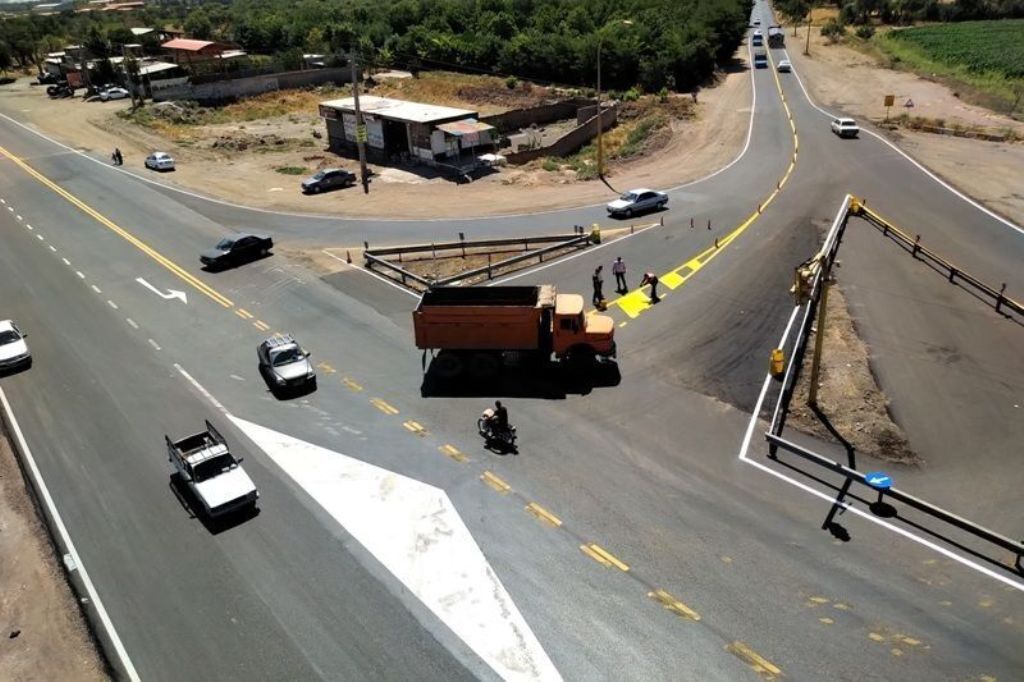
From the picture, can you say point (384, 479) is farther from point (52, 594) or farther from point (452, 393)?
point (52, 594)

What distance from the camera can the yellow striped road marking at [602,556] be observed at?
1772 cm

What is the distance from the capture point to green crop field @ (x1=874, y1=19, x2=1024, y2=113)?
7619 cm

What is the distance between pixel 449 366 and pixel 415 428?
3.34 metres

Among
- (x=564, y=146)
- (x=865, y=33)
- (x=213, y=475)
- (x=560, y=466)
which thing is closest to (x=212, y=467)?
(x=213, y=475)

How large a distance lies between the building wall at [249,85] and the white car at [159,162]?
97.5 feet

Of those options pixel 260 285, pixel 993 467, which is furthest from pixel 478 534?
pixel 260 285

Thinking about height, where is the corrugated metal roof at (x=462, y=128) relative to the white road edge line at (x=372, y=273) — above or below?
above

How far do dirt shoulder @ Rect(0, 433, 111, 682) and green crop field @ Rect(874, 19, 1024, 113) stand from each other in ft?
269

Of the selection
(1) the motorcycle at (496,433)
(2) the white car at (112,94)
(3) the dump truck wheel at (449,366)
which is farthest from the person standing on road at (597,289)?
(2) the white car at (112,94)

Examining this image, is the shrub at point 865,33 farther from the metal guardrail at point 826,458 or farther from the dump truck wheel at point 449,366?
the dump truck wheel at point 449,366

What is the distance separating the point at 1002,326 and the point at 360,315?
27618mm

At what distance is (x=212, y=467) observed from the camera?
66.4ft

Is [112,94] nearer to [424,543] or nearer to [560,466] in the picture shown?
[560,466]

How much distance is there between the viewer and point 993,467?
21250mm
